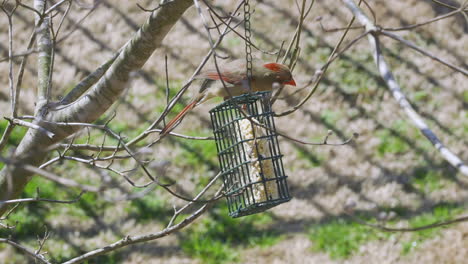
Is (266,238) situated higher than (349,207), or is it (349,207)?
(266,238)

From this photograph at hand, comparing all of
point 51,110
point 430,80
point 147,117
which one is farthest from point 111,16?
point 51,110

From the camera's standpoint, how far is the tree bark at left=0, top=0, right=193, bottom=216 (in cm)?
298

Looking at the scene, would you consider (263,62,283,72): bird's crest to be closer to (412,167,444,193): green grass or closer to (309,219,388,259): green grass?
(309,219,388,259): green grass

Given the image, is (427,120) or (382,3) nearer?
(427,120)

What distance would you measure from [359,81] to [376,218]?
1481 mm

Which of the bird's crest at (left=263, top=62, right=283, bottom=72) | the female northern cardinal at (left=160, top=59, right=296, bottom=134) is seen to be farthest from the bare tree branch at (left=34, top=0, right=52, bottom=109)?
the bird's crest at (left=263, top=62, right=283, bottom=72)

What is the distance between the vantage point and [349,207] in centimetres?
198

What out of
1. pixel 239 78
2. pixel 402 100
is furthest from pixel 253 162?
pixel 402 100

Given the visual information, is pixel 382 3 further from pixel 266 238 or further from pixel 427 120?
pixel 266 238

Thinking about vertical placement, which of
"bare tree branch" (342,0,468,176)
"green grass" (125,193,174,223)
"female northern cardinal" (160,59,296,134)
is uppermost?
"female northern cardinal" (160,59,296,134)

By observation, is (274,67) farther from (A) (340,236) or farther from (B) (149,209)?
(B) (149,209)

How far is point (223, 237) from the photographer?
5277 millimetres

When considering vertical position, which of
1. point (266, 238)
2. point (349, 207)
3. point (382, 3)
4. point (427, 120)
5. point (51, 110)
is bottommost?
point (349, 207)

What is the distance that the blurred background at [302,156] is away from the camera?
17.3ft
